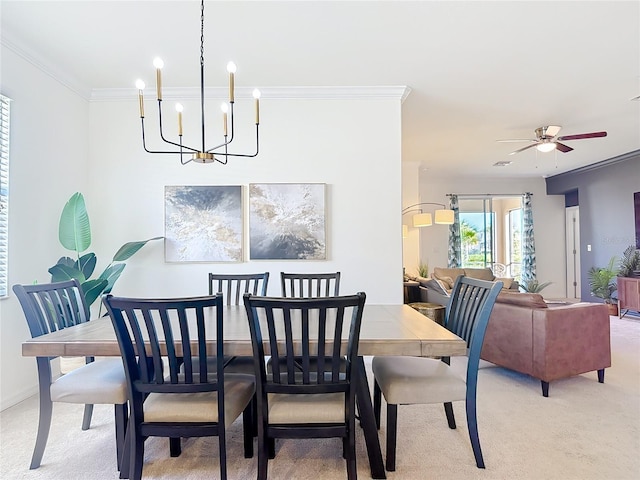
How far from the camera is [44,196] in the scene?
3.10 meters

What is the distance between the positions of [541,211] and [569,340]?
6211 mm

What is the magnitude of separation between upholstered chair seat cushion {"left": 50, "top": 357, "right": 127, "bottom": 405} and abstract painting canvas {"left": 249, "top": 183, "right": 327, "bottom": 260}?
6.09 feet

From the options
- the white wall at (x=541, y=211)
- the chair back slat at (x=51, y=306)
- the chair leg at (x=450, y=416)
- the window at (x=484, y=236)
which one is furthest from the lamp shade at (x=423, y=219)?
the chair back slat at (x=51, y=306)

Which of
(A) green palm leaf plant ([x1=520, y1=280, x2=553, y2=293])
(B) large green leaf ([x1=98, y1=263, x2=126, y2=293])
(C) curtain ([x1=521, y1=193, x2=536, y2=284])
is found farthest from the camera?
(C) curtain ([x1=521, y1=193, x2=536, y2=284])

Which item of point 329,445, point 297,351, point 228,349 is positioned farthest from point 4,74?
point 329,445

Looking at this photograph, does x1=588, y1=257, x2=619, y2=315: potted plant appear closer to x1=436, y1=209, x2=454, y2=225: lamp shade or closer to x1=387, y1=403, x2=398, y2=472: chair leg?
x1=436, y1=209, x2=454, y2=225: lamp shade

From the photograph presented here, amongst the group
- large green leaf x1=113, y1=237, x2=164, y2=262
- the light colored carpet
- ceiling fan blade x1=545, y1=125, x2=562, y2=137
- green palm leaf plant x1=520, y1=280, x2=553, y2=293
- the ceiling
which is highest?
the ceiling

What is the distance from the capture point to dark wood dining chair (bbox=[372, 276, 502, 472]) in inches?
75.4

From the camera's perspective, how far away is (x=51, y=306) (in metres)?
2.16

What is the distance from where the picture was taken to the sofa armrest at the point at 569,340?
2.92 m

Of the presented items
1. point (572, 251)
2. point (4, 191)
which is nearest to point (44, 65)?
point (4, 191)

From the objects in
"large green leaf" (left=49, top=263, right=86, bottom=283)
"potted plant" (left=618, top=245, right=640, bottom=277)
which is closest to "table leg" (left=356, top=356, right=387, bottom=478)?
"large green leaf" (left=49, top=263, right=86, bottom=283)

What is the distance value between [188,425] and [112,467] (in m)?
0.72

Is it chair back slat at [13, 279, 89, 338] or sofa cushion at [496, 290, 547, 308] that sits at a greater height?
chair back slat at [13, 279, 89, 338]
